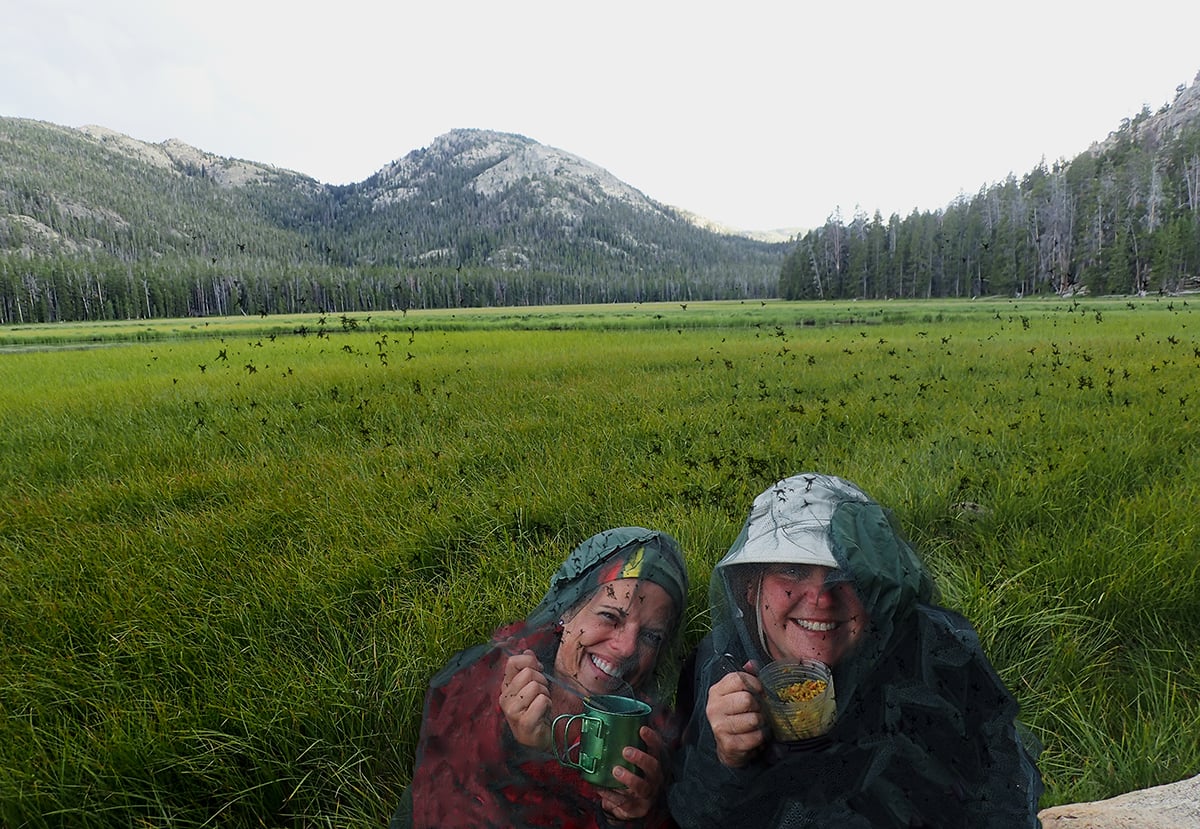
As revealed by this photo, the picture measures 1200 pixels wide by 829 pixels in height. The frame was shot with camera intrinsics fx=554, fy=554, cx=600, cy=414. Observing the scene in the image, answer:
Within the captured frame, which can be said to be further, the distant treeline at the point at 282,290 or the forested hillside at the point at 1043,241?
the distant treeline at the point at 282,290

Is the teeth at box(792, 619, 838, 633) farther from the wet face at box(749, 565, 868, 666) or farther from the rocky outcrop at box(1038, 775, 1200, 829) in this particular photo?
the rocky outcrop at box(1038, 775, 1200, 829)

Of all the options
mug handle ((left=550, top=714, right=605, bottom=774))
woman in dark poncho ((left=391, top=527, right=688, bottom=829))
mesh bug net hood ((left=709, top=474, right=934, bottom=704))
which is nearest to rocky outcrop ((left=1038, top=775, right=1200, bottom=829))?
mesh bug net hood ((left=709, top=474, right=934, bottom=704))

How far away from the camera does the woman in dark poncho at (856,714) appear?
1.11m

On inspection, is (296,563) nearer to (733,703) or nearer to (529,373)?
(733,703)

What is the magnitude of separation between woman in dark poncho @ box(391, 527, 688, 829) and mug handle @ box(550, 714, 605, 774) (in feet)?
0.05

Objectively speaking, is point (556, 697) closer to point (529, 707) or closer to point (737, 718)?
point (529, 707)

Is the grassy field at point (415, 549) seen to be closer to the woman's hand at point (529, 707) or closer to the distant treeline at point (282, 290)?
the woman's hand at point (529, 707)

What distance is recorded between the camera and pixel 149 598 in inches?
86.8

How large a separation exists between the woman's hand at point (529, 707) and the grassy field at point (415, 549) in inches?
20.7

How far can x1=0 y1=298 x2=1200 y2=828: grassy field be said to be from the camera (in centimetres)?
157

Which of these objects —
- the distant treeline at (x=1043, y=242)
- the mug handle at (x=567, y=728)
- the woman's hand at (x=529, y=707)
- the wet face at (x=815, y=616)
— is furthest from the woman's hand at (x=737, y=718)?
the distant treeline at (x=1043, y=242)

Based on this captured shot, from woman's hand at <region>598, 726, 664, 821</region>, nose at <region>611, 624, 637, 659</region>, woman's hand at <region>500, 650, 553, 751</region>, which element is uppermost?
nose at <region>611, 624, 637, 659</region>

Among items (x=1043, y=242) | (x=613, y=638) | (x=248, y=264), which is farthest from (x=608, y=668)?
(x=248, y=264)

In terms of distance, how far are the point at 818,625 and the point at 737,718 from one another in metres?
0.26
